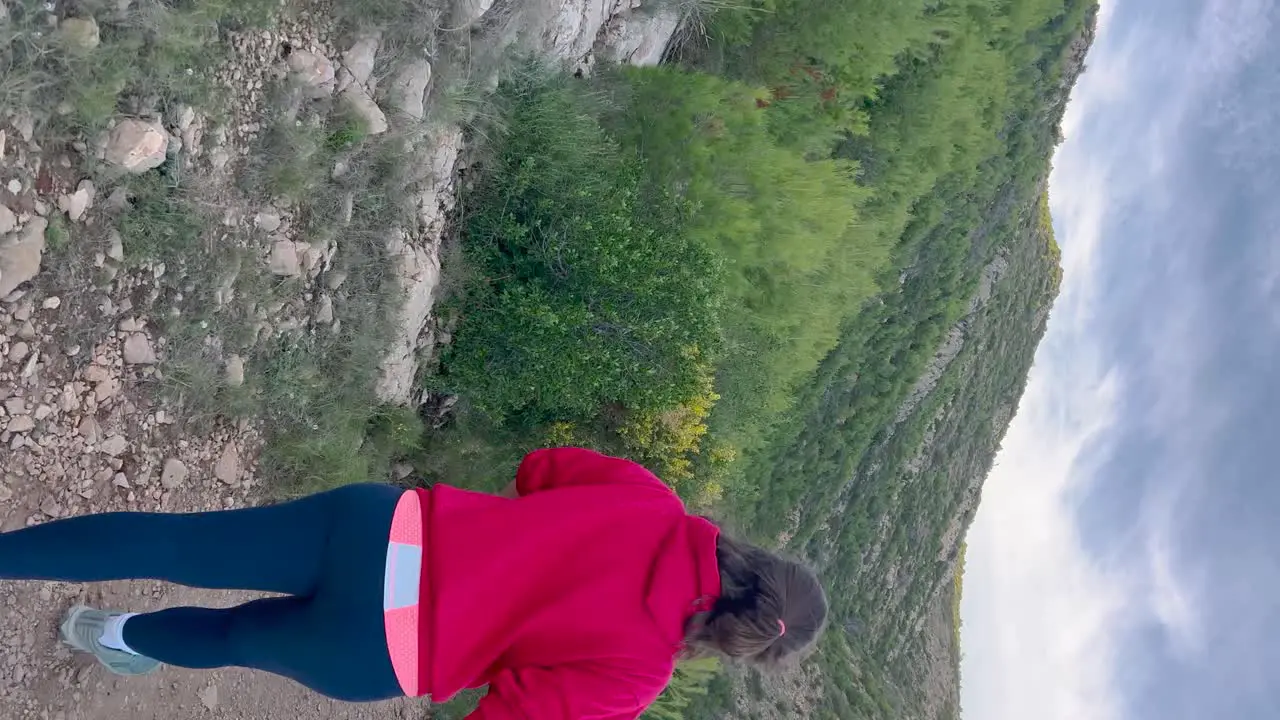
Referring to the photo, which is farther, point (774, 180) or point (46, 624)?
point (774, 180)

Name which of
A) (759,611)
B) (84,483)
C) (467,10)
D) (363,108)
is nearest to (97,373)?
(84,483)

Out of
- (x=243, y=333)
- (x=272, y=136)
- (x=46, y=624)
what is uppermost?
(x=272, y=136)

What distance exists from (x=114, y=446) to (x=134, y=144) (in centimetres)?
151

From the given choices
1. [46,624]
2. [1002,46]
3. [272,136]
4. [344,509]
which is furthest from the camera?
[1002,46]

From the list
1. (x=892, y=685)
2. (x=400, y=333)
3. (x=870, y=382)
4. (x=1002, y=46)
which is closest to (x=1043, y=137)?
(x=1002, y=46)

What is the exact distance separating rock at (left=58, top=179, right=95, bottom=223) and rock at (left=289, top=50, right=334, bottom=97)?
1244 mm

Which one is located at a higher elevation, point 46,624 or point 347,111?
point 347,111

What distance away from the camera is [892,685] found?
786 inches

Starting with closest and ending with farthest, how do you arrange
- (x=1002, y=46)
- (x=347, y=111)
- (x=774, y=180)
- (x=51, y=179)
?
1. (x=51, y=179)
2. (x=347, y=111)
3. (x=774, y=180)
4. (x=1002, y=46)

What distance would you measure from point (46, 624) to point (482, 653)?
2613 millimetres

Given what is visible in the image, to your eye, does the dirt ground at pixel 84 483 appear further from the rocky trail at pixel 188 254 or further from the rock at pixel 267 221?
the rock at pixel 267 221

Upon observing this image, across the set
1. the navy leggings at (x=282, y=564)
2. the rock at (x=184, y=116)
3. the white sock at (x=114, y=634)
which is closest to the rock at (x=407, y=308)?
the rock at (x=184, y=116)

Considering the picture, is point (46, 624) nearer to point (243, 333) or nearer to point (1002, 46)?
point (243, 333)

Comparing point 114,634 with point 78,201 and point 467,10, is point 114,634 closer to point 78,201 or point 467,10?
point 78,201
